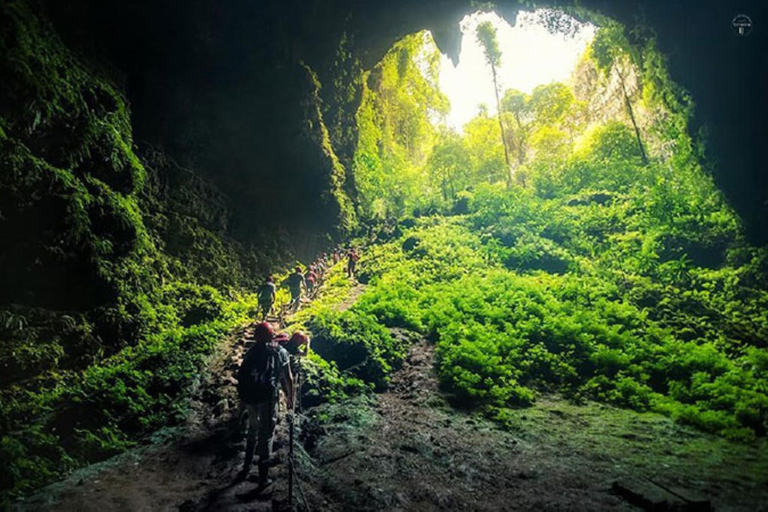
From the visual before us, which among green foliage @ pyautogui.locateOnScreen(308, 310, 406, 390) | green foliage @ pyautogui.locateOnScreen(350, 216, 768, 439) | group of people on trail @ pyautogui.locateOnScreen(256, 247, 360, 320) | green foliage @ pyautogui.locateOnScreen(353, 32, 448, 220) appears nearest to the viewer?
green foliage @ pyautogui.locateOnScreen(350, 216, 768, 439)

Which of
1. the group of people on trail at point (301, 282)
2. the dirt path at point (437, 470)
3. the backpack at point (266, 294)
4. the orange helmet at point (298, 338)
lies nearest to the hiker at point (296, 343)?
the orange helmet at point (298, 338)

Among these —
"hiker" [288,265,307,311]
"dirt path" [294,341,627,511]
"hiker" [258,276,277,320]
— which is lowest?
"dirt path" [294,341,627,511]

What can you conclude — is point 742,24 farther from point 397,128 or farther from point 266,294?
point 397,128

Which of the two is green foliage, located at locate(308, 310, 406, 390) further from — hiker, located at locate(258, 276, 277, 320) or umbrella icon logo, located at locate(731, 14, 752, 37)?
umbrella icon logo, located at locate(731, 14, 752, 37)

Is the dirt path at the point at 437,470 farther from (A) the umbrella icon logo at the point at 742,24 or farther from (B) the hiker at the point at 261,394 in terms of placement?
(A) the umbrella icon logo at the point at 742,24

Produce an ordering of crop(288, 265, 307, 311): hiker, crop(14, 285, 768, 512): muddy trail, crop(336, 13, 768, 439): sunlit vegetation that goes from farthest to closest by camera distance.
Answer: crop(288, 265, 307, 311): hiker < crop(336, 13, 768, 439): sunlit vegetation < crop(14, 285, 768, 512): muddy trail

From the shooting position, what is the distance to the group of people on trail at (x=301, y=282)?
598 inches

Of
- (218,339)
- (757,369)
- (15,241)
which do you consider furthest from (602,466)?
(15,241)

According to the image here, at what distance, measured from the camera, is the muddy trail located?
5.20m

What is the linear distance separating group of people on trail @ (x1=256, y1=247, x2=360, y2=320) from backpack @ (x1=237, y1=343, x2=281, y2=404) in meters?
9.51

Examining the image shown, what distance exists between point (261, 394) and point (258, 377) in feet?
0.81

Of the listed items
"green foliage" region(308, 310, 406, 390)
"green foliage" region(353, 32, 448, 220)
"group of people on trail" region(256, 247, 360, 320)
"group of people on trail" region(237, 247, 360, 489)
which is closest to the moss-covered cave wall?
"group of people on trail" region(256, 247, 360, 320)

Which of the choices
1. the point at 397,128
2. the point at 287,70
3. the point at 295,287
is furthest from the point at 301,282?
the point at 397,128

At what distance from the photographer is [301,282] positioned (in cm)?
1741
